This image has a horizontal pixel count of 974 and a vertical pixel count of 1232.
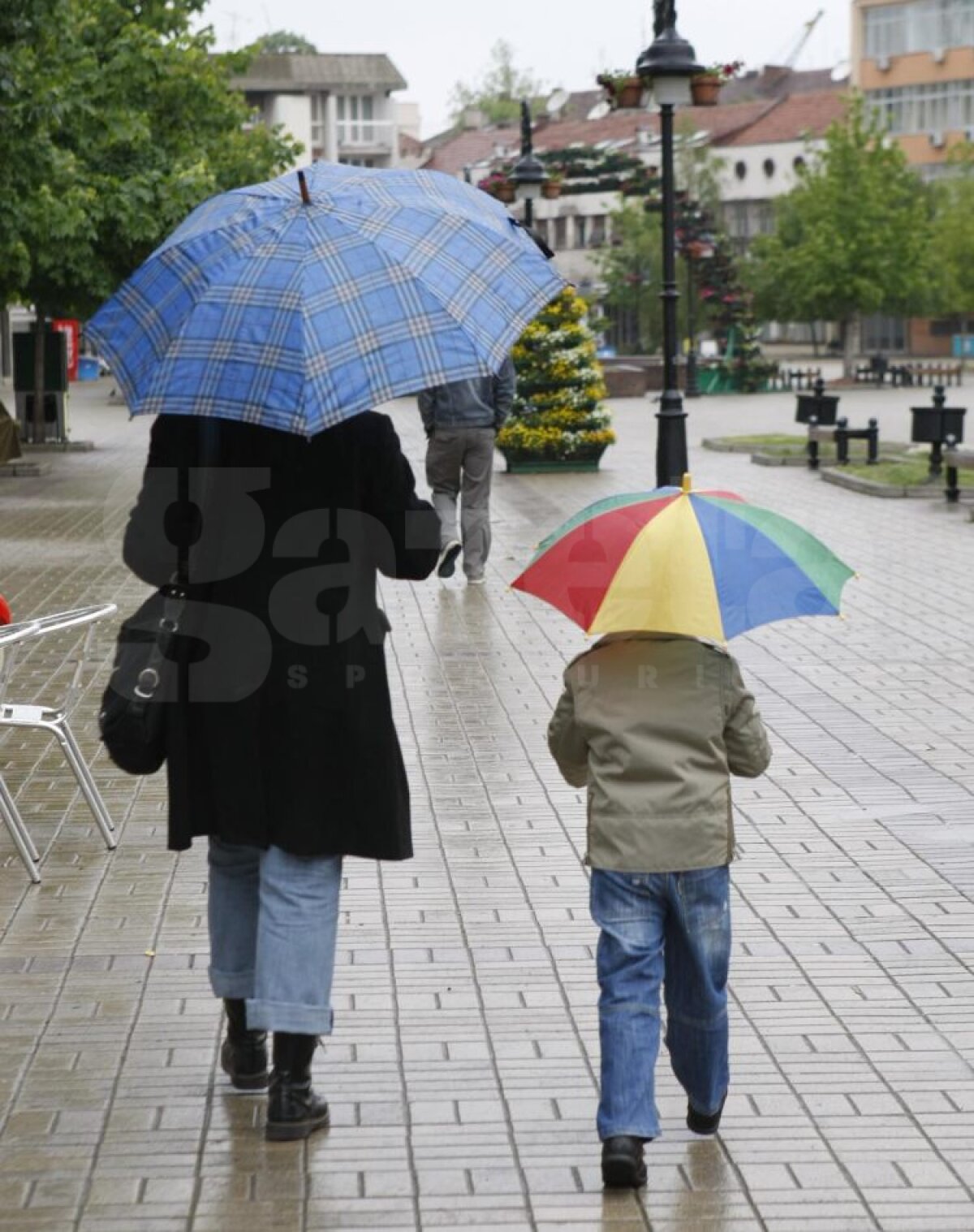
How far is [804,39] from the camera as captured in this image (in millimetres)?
130375

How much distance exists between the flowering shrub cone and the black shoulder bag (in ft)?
68.8

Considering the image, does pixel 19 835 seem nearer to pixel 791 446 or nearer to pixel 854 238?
pixel 791 446

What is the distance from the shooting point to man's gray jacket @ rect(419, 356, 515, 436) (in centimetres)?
1409

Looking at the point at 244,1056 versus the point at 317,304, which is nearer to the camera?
the point at 317,304

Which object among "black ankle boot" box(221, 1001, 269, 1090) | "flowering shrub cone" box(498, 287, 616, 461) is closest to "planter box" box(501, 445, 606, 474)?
"flowering shrub cone" box(498, 287, 616, 461)

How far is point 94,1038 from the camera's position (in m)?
5.55

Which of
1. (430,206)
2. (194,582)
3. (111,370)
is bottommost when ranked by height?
(194,582)

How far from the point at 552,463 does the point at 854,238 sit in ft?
107

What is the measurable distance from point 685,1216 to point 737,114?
353 ft

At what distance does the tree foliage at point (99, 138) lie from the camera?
1919 cm

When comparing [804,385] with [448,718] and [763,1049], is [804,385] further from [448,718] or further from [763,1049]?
[763,1049]

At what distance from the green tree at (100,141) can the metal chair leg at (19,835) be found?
10.7 m

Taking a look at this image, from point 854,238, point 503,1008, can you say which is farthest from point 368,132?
point 503,1008

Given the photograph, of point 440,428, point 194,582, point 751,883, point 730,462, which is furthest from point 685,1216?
point 730,462
